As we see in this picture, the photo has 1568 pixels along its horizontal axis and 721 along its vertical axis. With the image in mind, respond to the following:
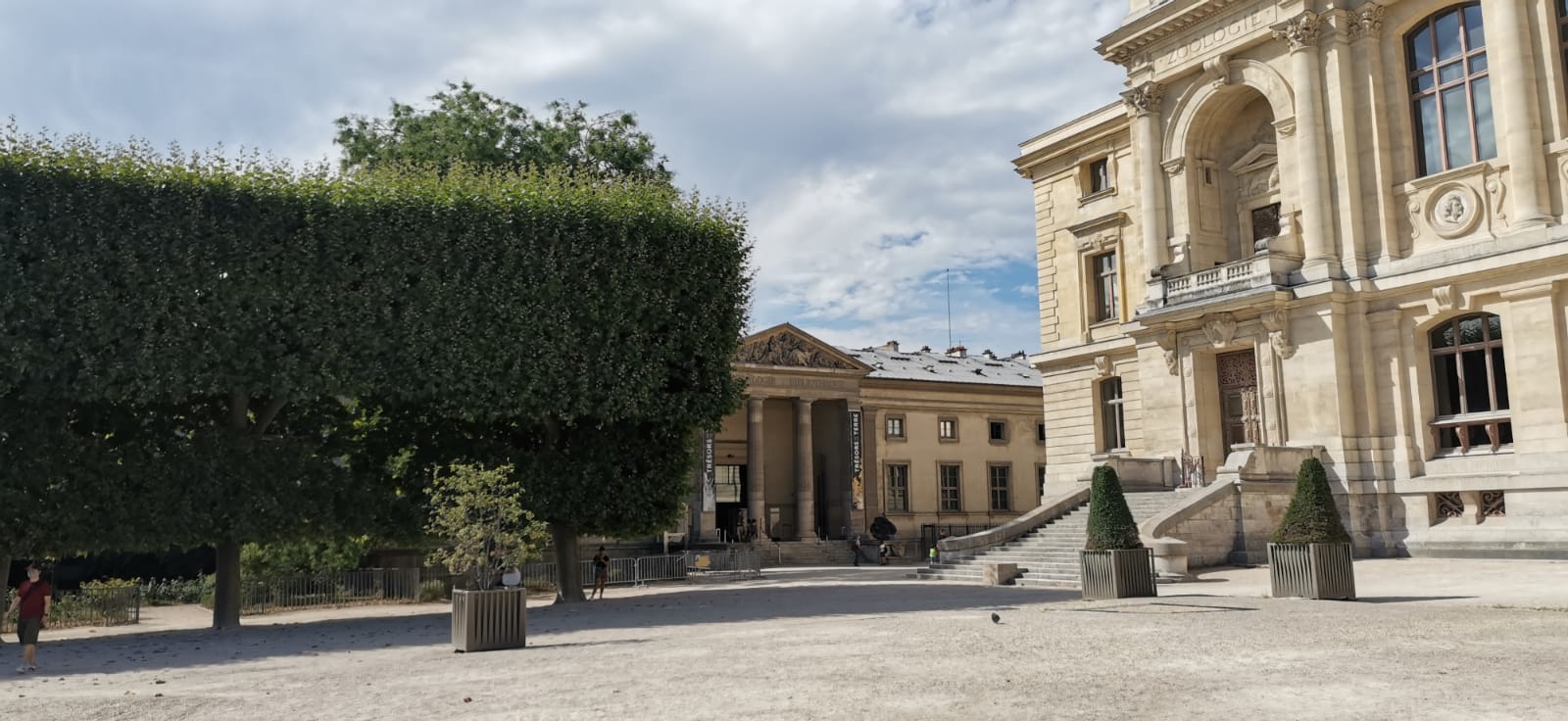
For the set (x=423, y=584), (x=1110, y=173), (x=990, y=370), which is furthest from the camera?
(x=990, y=370)

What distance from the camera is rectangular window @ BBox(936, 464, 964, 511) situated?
56156mm

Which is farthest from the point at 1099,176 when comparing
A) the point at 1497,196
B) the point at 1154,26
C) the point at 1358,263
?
the point at 1497,196

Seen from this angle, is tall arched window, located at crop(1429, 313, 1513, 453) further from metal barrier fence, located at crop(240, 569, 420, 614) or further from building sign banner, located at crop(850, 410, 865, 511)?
building sign banner, located at crop(850, 410, 865, 511)

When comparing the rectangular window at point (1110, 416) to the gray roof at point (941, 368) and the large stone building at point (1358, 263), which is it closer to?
the large stone building at point (1358, 263)

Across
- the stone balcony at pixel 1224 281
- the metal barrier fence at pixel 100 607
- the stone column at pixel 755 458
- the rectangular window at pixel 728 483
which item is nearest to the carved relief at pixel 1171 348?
the stone balcony at pixel 1224 281

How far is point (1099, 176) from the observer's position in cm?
3859

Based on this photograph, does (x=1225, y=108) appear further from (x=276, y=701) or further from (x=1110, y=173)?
(x=276, y=701)

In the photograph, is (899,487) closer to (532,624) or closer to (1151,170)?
(1151,170)

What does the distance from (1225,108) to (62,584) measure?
3514 centimetres

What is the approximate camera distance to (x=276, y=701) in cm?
1126

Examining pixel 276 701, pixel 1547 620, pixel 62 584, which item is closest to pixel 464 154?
pixel 62 584

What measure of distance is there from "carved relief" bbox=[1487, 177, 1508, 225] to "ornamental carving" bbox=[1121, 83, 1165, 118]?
9390mm

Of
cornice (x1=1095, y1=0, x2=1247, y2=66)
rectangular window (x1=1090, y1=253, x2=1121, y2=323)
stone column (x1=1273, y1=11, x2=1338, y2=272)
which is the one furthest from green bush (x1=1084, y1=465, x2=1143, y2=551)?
rectangular window (x1=1090, y1=253, x2=1121, y2=323)

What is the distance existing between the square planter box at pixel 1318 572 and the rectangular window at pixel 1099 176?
835 inches
